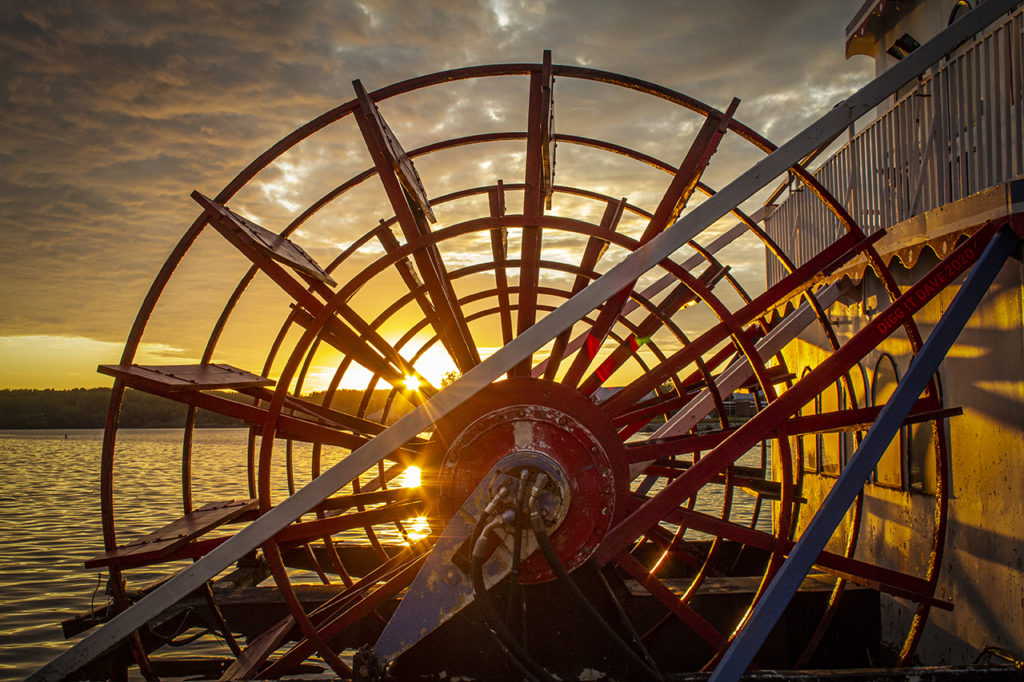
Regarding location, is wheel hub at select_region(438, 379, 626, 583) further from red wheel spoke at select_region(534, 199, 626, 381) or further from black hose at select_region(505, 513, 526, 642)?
red wheel spoke at select_region(534, 199, 626, 381)

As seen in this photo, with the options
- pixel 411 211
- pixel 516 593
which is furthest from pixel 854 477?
pixel 411 211

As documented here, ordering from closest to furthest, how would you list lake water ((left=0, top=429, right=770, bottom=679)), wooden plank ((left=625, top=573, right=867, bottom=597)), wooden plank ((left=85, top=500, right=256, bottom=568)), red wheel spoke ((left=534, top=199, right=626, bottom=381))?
wooden plank ((left=85, top=500, right=256, bottom=568)), wooden plank ((left=625, top=573, right=867, bottom=597)), red wheel spoke ((left=534, top=199, right=626, bottom=381)), lake water ((left=0, top=429, right=770, bottom=679))

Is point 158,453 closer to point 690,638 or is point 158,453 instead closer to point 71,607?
point 71,607

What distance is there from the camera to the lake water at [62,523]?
324 inches

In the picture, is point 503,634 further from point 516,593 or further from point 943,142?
point 943,142

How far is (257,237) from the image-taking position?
4434 mm

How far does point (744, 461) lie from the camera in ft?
98.9

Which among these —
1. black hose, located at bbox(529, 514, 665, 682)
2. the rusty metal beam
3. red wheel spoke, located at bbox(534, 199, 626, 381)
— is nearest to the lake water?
black hose, located at bbox(529, 514, 665, 682)

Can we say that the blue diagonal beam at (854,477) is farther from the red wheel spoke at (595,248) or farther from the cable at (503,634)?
the red wheel spoke at (595,248)

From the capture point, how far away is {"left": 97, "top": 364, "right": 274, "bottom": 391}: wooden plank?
161 inches

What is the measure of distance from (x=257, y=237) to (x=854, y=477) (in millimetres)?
3630

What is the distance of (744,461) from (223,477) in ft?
67.7

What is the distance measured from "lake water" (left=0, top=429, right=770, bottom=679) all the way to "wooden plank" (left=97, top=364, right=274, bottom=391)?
129cm

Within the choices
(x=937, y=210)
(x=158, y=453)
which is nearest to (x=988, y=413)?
(x=937, y=210)
